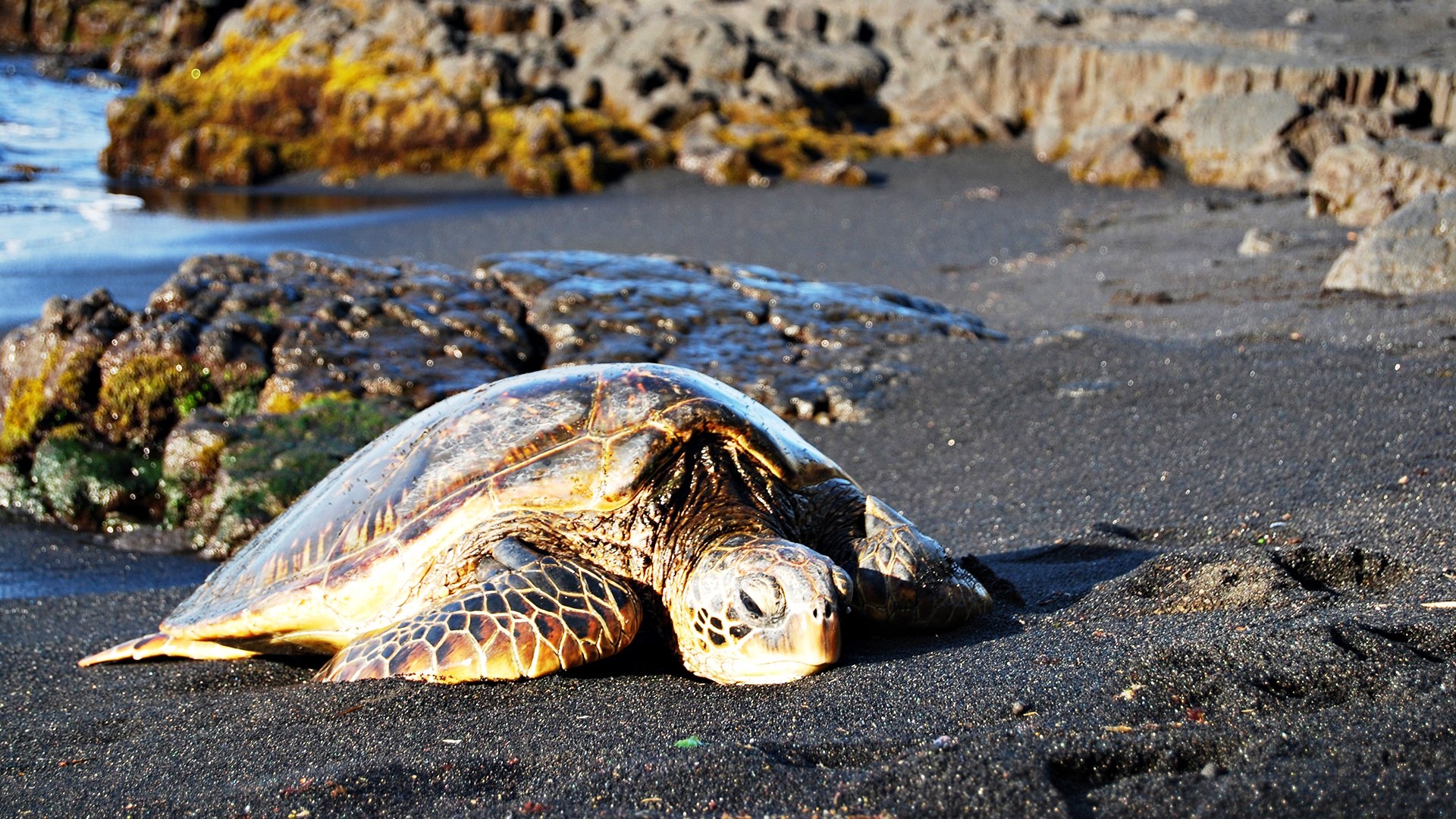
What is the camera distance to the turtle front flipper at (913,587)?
3180 millimetres

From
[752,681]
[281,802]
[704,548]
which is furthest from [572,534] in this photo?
[281,802]

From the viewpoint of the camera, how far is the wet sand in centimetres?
213

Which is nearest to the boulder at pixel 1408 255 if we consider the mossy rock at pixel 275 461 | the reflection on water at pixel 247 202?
the mossy rock at pixel 275 461

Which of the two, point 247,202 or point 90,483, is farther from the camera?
point 247,202

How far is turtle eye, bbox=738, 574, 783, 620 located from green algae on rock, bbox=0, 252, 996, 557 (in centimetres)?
338

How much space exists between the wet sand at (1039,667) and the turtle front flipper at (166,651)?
4 centimetres

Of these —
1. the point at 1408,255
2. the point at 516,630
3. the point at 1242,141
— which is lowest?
the point at 516,630

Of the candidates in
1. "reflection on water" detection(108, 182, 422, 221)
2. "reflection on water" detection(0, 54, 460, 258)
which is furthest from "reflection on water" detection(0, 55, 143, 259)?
"reflection on water" detection(108, 182, 422, 221)

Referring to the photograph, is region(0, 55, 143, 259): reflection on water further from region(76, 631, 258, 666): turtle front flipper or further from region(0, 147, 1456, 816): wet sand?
region(76, 631, 258, 666): turtle front flipper

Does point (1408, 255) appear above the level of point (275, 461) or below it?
above

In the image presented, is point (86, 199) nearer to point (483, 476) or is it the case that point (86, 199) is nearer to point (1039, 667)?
point (483, 476)

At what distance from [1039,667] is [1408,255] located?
237 inches

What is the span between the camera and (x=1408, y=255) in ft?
24.0

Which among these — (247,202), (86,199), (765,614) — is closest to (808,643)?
(765,614)
